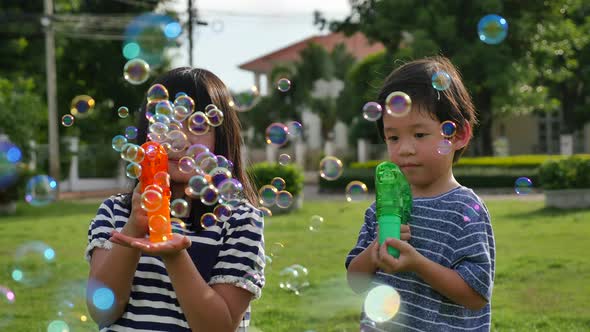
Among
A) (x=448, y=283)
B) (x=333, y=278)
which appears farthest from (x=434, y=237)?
(x=333, y=278)

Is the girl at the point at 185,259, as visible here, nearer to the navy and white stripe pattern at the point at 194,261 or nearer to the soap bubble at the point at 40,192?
the navy and white stripe pattern at the point at 194,261

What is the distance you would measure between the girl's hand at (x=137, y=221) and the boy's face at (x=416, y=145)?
2.58 feet

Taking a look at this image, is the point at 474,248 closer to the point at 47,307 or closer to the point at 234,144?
the point at 234,144

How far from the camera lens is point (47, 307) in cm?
581

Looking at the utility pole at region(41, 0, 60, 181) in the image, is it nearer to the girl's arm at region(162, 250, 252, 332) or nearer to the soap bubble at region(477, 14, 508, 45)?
the soap bubble at region(477, 14, 508, 45)

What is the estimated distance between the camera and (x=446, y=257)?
248 centimetres

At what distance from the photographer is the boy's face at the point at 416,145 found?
2.50 m

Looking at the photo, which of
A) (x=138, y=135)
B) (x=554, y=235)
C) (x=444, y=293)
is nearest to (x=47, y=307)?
(x=138, y=135)

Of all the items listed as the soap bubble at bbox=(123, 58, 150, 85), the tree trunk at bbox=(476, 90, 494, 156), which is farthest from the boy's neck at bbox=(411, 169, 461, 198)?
the tree trunk at bbox=(476, 90, 494, 156)

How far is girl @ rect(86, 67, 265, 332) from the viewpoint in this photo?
84.7 inches

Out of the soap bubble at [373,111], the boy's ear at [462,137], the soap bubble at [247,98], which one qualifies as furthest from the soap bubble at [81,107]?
the boy's ear at [462,137]

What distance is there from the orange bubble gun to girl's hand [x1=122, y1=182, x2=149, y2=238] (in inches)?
0.9

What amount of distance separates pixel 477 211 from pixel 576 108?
31.1 meters

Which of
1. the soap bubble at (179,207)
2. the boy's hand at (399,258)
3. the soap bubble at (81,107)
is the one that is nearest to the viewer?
the boy's hand at (399,258)
